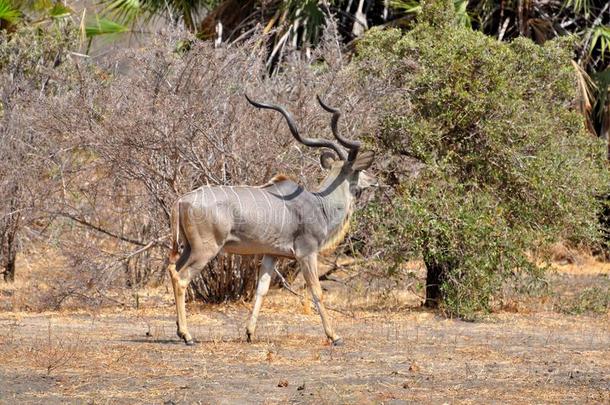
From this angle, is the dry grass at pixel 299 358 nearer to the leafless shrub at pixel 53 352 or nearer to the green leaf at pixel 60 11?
the leafless shrub at pixel 53 352

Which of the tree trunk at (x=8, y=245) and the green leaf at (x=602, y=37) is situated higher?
the green leaf at (x=602, y=37)

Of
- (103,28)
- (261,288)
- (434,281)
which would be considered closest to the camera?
(261,288)

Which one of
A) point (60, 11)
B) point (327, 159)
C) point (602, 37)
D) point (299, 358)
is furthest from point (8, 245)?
point (602, 37)

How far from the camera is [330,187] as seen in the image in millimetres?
9781

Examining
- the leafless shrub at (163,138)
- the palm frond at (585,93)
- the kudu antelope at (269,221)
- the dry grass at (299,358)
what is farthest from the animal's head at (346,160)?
the palm frond at (585,93)

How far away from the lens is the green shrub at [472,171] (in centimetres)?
1106

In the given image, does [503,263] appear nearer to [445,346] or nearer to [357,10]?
[445,346]

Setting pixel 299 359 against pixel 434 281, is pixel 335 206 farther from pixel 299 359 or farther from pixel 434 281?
pixel 434 281

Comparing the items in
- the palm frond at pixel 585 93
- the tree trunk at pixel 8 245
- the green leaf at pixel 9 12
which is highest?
the green leaf at pixel 9 12

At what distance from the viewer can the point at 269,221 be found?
362 inches

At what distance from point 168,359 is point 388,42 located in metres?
5.33

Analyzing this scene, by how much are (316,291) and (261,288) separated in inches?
18.0

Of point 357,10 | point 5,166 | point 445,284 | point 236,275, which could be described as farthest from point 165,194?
point 357,10

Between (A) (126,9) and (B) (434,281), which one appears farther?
(A) (126,9)
